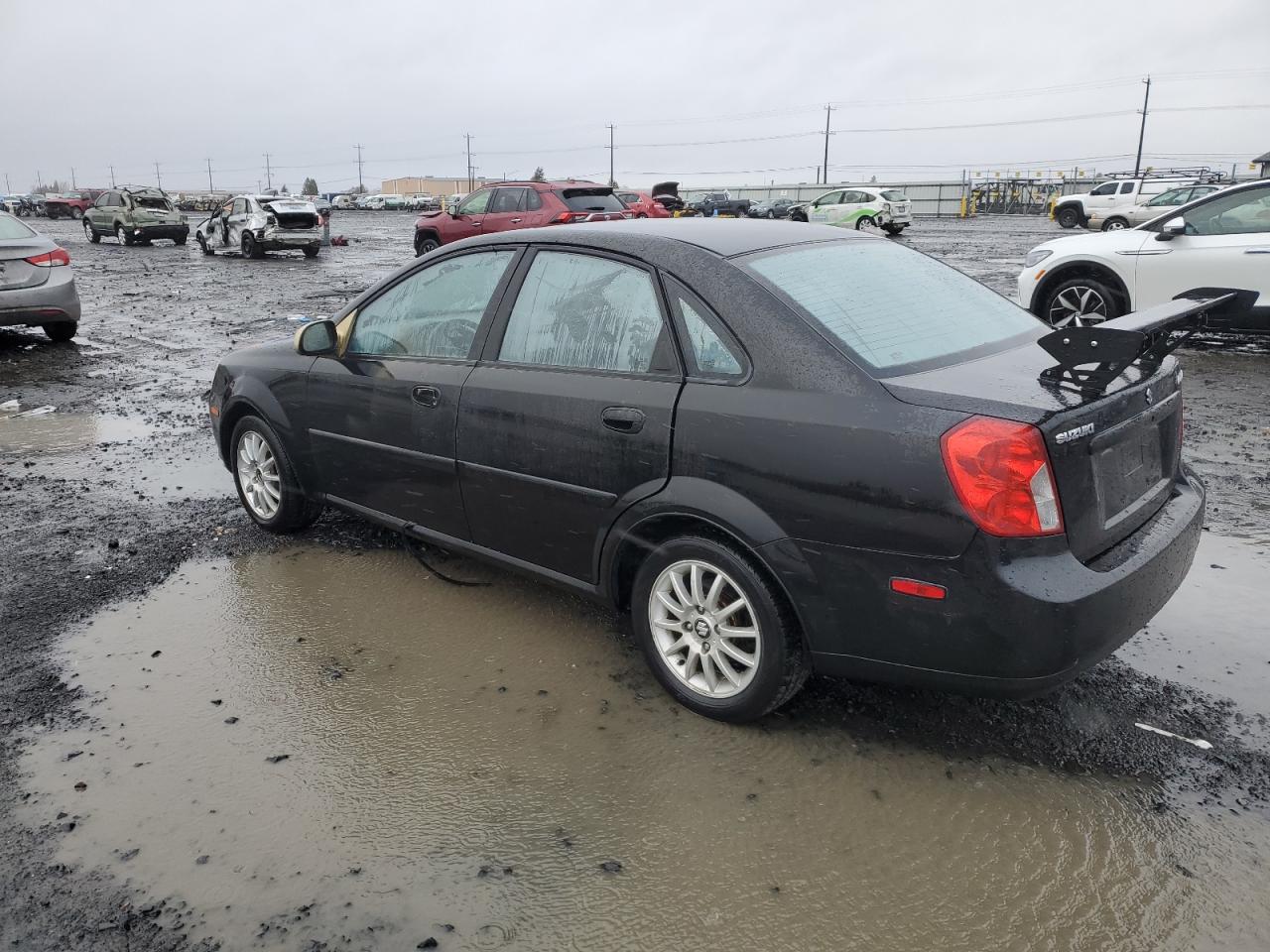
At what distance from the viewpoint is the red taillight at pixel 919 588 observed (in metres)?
2.64

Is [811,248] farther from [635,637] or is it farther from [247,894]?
[247,894]

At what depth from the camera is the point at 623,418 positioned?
3248 millimetres

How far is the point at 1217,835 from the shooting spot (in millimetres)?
2607

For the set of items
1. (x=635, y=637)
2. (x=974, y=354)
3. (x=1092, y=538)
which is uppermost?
(x=974, y=354)

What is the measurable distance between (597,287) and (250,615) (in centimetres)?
213

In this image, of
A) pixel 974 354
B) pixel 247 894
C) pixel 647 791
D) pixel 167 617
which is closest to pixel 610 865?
pixel 647 791

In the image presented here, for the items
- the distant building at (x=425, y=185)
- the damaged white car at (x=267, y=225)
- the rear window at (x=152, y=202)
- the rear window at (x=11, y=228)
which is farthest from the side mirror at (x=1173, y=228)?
the distant building at (x=425, y=185)

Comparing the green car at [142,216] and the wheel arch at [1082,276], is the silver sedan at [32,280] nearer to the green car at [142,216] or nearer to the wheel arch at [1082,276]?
the wheel arch at [1082,276]

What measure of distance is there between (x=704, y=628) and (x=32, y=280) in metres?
10.1

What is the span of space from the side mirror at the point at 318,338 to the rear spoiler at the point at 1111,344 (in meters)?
3.12

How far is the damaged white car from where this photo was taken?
79.4 feet

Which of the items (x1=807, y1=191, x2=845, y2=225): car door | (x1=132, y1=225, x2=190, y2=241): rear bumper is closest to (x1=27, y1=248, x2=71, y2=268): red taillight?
(x1=132, y1=225, x2=190, y2=241): rear bumper

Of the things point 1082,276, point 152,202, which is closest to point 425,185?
point 152,202

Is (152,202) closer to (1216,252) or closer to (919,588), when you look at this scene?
(1216,252)
